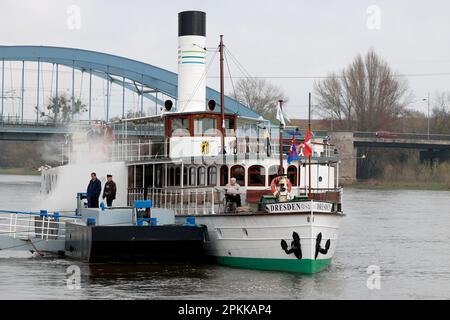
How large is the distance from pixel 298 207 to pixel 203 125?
6.21 meters

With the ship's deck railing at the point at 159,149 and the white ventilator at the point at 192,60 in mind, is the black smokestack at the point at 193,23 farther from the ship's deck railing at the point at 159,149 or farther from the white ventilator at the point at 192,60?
the ship's deck railing at the point at 159,149

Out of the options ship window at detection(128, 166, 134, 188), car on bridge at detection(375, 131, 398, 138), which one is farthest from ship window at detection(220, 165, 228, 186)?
car on bridge at detection(375, 131, 398, 138)

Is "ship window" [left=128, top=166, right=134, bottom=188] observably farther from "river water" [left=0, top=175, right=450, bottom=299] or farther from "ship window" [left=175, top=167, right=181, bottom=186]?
"river water" [left=0, top=175, right=450, bottom=299]

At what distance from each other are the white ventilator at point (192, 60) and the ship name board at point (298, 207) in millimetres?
8626

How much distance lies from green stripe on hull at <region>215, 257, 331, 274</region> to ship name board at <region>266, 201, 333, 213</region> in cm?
122

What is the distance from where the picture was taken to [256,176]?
2691cm

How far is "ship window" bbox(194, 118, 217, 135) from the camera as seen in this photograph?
2853 cm

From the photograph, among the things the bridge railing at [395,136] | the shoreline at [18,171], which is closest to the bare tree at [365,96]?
the bridge railing at [395,136]

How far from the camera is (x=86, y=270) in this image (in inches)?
966

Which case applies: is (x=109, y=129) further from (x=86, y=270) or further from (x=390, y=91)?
(x=390, y=91)

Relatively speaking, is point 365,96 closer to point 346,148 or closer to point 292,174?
point 346,148

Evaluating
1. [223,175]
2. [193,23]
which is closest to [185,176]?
[223,175]
